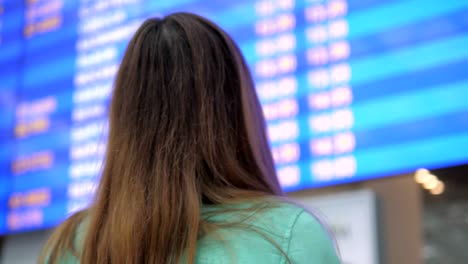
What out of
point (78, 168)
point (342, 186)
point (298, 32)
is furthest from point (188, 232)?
point (78, 168)

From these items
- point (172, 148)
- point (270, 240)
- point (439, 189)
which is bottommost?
point (439, 189)

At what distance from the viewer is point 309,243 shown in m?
0.73

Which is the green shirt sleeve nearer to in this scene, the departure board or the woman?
the woman

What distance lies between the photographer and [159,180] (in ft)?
2.55

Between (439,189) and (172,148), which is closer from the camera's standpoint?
(172,148)

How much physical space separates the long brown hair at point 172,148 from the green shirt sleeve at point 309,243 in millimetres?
69

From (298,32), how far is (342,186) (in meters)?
0.33

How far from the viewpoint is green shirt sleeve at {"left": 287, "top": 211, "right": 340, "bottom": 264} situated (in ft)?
2.35

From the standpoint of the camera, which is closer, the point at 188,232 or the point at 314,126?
the point at 188,232

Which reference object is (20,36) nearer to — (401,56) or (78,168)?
(78,168)

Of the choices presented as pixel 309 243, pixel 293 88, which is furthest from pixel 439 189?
pixel 309 243

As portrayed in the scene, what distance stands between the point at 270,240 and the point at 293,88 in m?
0.65

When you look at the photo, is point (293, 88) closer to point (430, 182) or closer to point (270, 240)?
point (430, 182)

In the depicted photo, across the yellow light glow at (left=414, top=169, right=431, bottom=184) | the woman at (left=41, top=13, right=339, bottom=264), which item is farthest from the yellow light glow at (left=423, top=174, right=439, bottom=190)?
the woman at (left=41, top=13, right=339, bottom=264)
